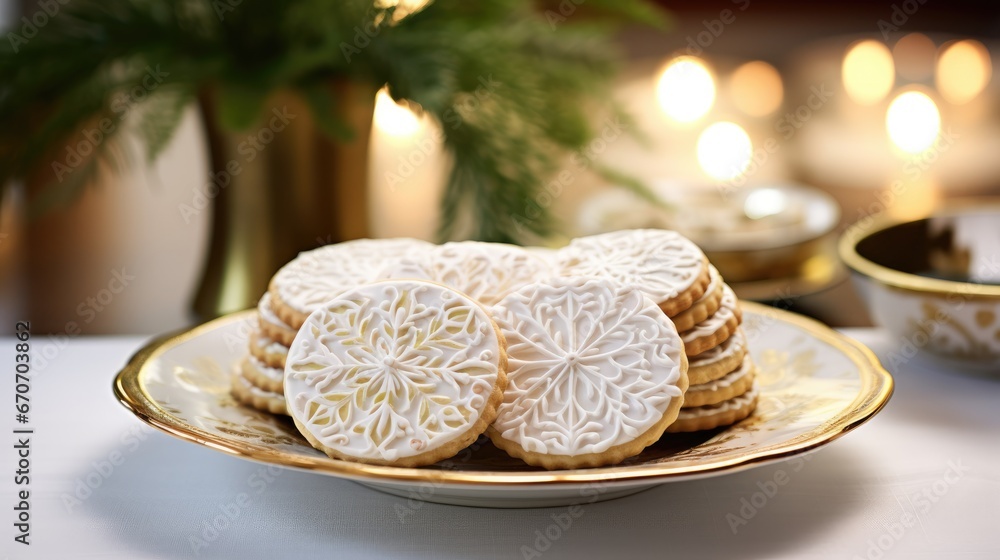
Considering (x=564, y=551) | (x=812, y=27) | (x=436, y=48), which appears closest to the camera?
(x=564, y=551)

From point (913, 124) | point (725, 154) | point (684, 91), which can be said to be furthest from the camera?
point (684, 91)

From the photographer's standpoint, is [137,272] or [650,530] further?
[137,272]

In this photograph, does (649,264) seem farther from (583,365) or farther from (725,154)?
(725,154)

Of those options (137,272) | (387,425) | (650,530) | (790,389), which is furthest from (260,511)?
(137,272)

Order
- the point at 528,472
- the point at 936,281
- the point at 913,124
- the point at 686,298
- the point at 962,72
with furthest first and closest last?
the point at 962,72, the point at 913,124, the point at 936,281, the point at 686,298, the point at 528,472

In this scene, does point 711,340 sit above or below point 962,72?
below

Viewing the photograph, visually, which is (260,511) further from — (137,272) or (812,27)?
(812,27)

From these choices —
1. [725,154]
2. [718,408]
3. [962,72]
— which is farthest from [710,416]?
[962,72]

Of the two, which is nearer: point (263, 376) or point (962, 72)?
point (263, 376)
